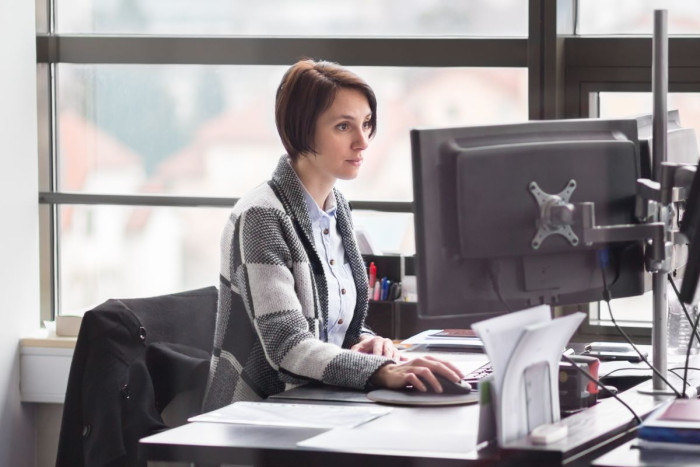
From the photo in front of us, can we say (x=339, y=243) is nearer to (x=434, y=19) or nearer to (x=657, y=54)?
(x=657, y=54)

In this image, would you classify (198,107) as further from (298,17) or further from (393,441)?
(393,441)

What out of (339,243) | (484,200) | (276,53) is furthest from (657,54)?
(276,53)

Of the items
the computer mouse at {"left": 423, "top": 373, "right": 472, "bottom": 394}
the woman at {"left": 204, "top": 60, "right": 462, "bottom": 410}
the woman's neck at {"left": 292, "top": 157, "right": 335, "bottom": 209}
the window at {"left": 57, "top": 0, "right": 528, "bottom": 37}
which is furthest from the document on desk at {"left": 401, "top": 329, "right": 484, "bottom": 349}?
the window at {"left": 57, "top": 0, "right": 528, "bottom": 37}

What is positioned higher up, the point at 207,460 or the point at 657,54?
the point at 657,54

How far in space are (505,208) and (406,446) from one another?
0.44 metres

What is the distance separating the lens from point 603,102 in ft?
11.1

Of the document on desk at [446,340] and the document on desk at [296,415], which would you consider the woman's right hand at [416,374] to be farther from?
the document on desk at [446,340]

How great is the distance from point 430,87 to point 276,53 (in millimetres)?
521

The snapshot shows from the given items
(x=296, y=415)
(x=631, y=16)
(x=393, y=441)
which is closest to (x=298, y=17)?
(x=631, y=16)

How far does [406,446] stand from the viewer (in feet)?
5.59

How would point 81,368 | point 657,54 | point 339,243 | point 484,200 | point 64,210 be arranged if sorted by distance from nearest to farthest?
point 484,200
point 657,54
point 81,368
point 339,243
point 64,210

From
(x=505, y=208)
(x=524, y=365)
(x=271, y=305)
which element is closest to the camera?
(x=524, y=365)

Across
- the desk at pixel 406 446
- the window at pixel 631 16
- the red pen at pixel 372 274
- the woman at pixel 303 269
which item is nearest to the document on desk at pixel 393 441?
the desk at pixel 406 446

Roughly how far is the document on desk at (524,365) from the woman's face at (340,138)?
3.00 feet
